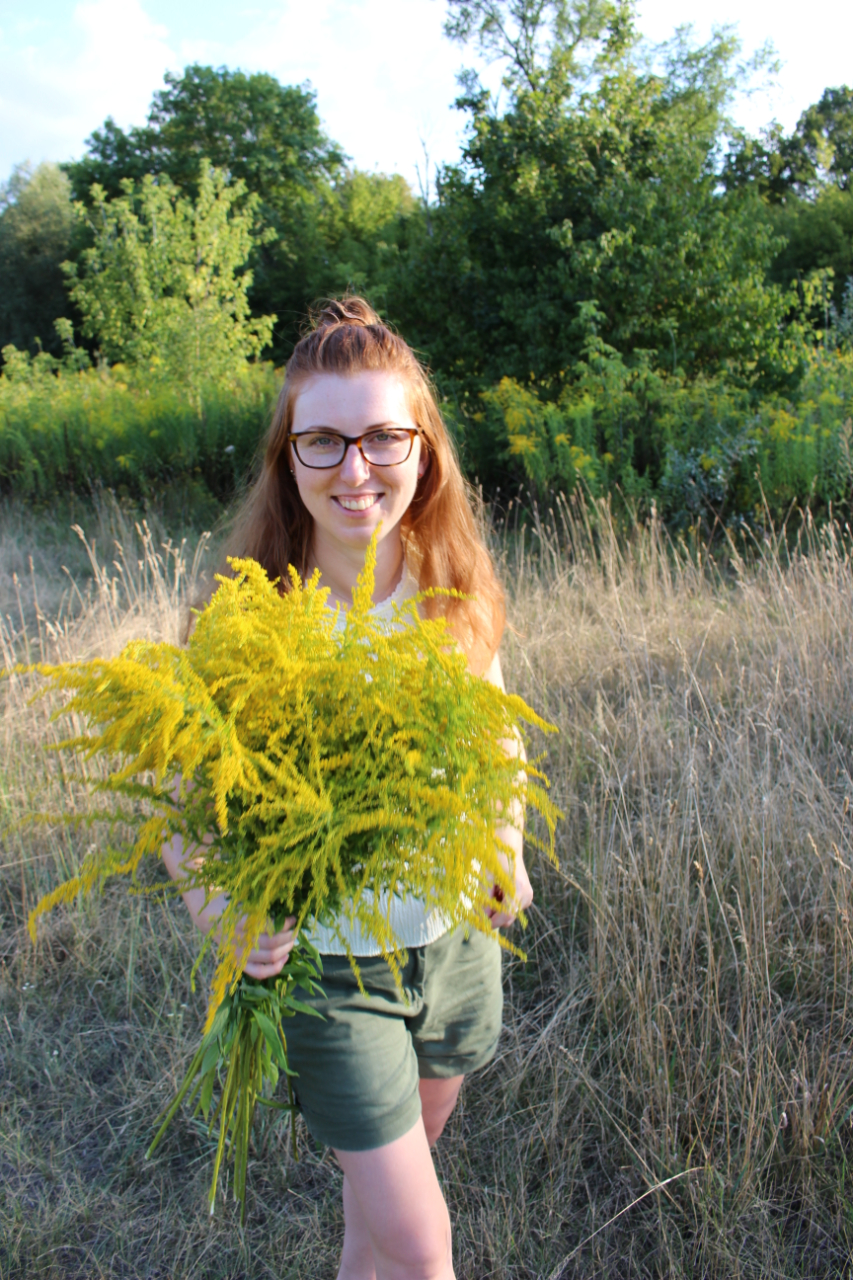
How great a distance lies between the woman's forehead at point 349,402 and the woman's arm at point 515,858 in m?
0.58

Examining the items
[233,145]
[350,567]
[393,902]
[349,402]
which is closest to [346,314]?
[349,402]

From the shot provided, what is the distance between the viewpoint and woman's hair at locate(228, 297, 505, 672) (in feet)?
5.57

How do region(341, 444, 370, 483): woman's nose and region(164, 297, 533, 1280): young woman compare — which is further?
region(341, 444, 370, 483): woman's nose

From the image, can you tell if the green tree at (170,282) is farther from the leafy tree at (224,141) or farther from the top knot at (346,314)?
the leafy tree at (224,141)

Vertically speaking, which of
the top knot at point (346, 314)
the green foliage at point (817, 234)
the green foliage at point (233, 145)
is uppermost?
the green foliage at point (233, 145)

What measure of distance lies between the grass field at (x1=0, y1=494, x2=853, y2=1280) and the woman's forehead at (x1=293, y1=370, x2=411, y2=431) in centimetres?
141

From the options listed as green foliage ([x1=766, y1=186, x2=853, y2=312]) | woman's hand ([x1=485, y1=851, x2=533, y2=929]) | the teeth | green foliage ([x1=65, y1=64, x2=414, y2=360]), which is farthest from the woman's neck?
green foliage ([x1=65, y1=64, x2=414, y2=360])

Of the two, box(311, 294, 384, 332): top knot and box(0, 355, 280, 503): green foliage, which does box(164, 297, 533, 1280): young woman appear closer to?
box(311, 294, 384, 332): top knot

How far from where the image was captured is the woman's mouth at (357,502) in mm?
1624

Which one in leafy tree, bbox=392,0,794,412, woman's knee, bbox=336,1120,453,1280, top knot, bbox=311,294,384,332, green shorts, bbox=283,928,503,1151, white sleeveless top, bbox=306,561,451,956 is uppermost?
leafy tree, bbox=392,0,794,412

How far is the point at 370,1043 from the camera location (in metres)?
1.36

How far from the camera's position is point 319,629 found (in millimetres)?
1088

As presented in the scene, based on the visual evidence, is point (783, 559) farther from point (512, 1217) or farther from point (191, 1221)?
point (191, 1221)

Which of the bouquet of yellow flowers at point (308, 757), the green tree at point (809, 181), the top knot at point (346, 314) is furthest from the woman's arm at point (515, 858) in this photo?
the green tree at point (809, 181)
